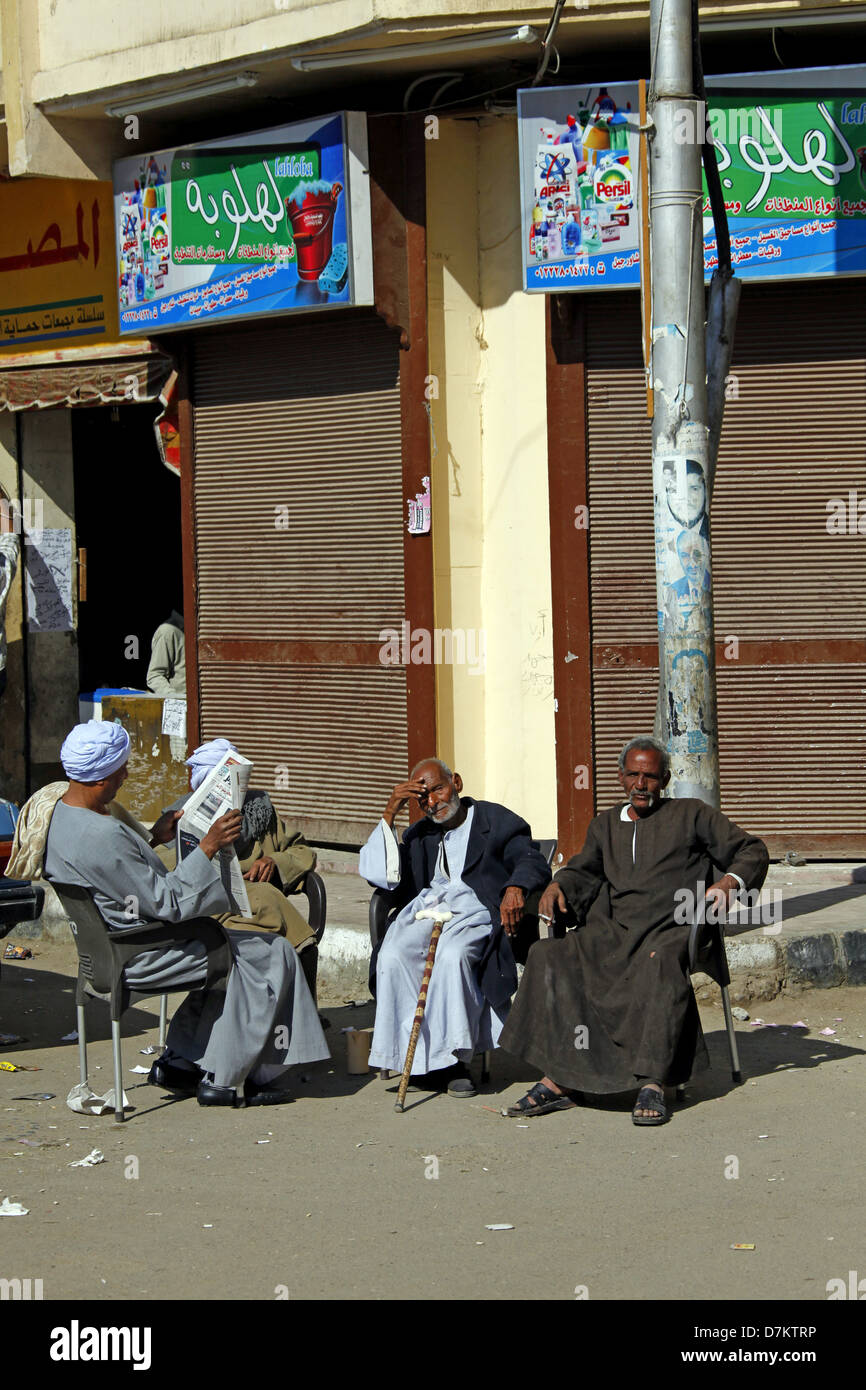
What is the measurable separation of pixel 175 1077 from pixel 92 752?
4.27 ft

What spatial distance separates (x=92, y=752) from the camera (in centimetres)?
581

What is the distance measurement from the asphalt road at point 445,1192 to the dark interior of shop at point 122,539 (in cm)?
688

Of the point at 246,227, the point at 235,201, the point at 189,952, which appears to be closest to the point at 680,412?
the point at 189,952

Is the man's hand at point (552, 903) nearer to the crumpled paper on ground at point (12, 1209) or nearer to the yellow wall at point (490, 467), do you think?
the crumpled paper on ground at point (12, 1209)

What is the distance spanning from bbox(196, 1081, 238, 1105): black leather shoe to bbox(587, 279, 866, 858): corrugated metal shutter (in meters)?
4.04

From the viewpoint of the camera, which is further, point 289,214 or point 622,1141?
point 289,214

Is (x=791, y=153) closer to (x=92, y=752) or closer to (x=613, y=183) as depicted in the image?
(x=613, y=183)

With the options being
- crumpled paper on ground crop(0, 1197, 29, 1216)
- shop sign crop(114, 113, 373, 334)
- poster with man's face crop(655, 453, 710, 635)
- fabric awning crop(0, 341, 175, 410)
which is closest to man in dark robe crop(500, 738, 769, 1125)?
poster with man's face crop(655, 453, 710, 635)

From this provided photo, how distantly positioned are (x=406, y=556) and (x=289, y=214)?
2067 millimetres

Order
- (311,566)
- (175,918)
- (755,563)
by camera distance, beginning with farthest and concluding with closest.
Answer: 1. (311,566)
2. (755,563)
3. (175,918)

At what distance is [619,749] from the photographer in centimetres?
950

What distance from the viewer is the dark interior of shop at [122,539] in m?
13.0

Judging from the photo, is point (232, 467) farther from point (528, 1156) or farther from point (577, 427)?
point (528, 1156)
